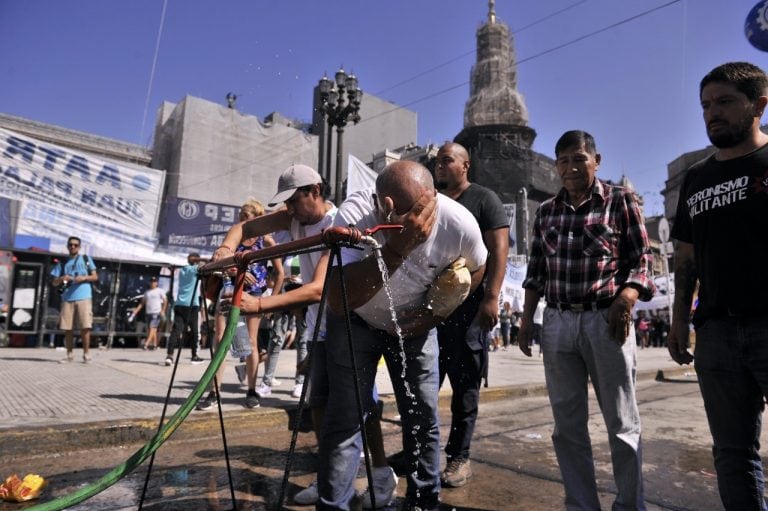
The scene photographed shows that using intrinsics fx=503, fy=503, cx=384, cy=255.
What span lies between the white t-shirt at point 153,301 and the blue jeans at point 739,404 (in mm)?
12541

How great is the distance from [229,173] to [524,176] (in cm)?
2640

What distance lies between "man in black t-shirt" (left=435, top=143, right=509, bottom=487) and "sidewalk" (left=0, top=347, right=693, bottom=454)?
1.90 m

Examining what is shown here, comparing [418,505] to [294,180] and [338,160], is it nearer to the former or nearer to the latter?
[294,180]

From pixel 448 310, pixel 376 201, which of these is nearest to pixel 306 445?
pixel 448 310

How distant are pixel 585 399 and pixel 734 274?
0.87 m

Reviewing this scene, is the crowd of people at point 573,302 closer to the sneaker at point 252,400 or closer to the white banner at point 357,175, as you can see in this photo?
the sneaker at point 252,400

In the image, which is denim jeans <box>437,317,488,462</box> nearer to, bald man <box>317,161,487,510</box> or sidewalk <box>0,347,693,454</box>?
bald man <box>317,161,487,510</box>

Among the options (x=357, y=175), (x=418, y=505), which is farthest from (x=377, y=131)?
(x=418, y=505)

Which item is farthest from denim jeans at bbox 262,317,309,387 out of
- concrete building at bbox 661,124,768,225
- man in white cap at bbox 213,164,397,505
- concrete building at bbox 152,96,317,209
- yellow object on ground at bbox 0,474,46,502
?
concrete building at bbox 661,124,768,225

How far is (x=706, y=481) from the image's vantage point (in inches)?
124

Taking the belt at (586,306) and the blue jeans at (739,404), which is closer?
the blue jeans at (739,404)

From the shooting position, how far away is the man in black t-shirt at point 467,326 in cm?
307

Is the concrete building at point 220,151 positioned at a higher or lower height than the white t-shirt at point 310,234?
higher

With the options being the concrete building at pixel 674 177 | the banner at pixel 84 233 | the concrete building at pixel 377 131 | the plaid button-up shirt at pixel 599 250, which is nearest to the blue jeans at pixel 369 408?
the plaid button-up shirt at pixel 599 250
